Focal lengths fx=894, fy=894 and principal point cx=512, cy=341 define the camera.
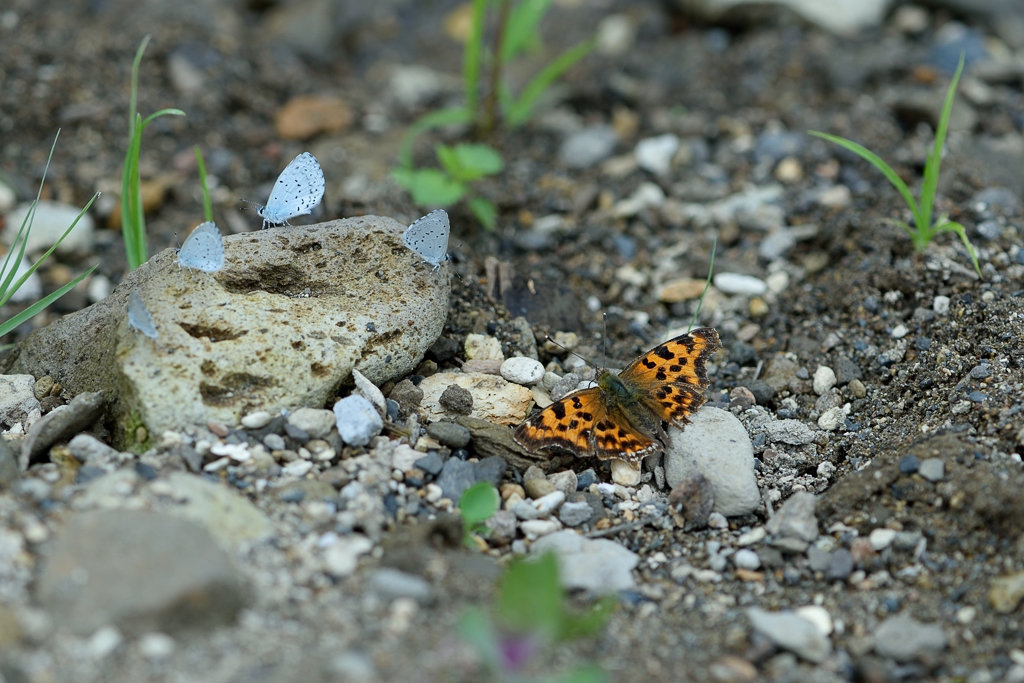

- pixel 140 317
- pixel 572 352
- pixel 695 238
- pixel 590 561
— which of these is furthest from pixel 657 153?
pixel 140 317

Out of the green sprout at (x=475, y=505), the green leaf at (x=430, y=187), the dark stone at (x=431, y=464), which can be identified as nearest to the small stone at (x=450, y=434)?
the dark stone at (x=431, y=464)

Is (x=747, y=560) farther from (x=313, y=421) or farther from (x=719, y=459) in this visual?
(x=313, y=421)

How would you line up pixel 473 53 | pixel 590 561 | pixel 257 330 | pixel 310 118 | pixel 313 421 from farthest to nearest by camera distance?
pixel 310 118
pixel 473 53
pixel 257 330
pixel 313 421
pixel 590 561

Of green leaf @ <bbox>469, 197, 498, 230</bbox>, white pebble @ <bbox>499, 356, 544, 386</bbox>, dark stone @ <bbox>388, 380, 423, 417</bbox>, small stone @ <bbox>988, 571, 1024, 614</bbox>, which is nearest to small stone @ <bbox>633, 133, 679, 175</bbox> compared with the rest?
green leaf @ <bbox>469, 197, 498, 230</bbox>

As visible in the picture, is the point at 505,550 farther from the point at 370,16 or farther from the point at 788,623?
the point at 370,16

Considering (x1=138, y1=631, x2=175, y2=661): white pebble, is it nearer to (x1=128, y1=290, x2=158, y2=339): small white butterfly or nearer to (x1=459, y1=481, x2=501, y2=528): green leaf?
(x1=459, y1=481, x2=501, y2=528): green leaf

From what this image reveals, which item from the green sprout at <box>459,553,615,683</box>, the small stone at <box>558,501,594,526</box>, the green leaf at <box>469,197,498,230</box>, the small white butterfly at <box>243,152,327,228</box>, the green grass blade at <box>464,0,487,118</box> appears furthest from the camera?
the green grass blade at <box>464,0,487,118</box>

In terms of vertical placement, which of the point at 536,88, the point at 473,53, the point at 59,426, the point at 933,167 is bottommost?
the point at 59,426
